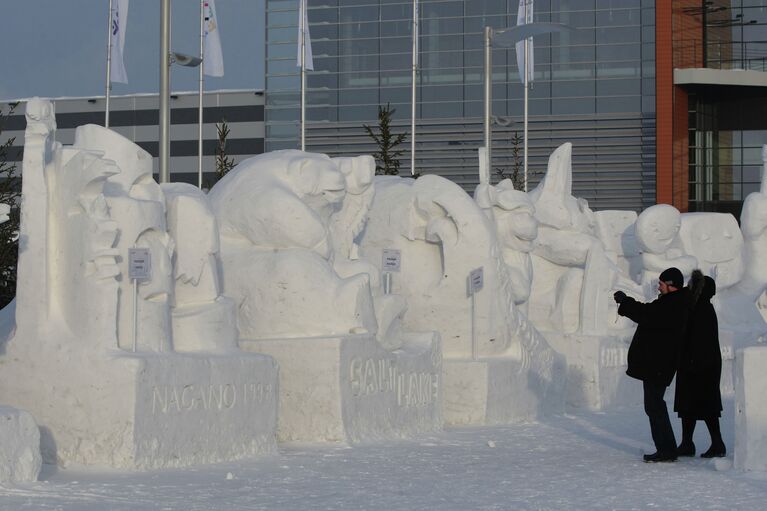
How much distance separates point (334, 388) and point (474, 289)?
3.40 metres

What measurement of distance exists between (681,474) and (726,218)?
13663mm

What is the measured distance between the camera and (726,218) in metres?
24.8

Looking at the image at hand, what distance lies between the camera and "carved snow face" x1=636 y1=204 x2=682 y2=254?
22.0 meters

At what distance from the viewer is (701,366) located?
1244 centimetres

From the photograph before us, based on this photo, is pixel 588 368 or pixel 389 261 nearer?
pixel 389 261

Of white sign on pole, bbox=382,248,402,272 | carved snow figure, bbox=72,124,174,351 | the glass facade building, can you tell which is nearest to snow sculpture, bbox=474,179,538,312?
white sign on pole, bbox=382,248,402,272

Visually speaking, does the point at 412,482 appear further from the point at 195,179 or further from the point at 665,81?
the point at 195,179

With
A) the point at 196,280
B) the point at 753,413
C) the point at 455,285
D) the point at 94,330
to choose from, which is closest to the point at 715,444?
the point at 753,413

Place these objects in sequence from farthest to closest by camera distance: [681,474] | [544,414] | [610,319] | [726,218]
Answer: [726,218]
[610,319]
[544,414]
[681,474]

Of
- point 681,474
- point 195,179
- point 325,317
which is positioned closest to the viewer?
point 681,474

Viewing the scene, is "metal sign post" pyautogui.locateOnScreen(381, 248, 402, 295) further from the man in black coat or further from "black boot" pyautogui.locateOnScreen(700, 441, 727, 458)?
"black boot" pyautogui.locateOnScreen(700, 441, 727, 458)

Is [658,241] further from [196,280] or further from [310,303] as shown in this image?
[196,280]

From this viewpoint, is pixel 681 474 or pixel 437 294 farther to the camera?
pixel 437 294

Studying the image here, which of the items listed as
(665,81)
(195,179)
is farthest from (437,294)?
(195,179)
